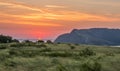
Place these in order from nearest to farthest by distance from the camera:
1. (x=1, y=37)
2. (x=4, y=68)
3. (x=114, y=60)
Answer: (x=4, y=68) → (x=114, y=60) → (x=1, y=37)

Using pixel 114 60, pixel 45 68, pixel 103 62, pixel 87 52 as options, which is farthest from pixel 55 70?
pixel 87 52

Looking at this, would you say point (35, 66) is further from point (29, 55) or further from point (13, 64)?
point (29, 55)

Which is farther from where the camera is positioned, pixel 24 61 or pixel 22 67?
pixel 24 61

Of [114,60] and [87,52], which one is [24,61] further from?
[87,52]

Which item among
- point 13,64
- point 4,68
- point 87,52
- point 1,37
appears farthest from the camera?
point 1,37

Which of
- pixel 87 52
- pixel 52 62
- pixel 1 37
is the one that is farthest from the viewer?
pixel 1 37

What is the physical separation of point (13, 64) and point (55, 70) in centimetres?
544

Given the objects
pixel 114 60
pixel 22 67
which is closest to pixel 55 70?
pixel 22 67

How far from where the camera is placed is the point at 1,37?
100 metres

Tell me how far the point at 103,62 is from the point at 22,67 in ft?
37.0

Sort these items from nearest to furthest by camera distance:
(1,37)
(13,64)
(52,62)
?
(13,64) → (52,62) → (1,37)

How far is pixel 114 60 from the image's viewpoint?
140 feet

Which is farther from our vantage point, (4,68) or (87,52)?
(87,52)

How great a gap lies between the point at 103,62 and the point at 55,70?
9273 millimetres
